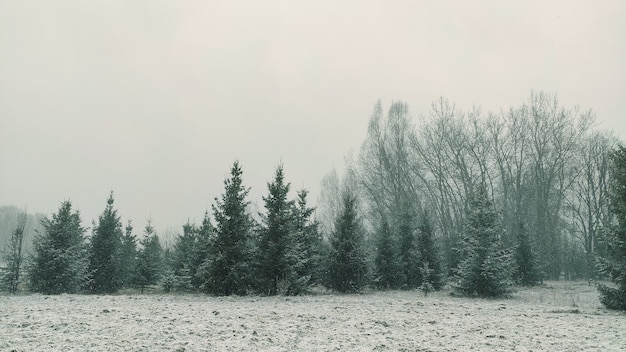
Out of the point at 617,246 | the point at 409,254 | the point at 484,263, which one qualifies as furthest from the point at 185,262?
the point at 617,246

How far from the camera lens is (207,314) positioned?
9.80 metres

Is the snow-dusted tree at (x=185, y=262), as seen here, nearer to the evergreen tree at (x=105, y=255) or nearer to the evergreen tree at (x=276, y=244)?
the evergreen tree at (x=105, y=255)

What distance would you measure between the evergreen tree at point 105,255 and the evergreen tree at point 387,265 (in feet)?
48.9

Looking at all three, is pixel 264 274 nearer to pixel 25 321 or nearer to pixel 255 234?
pixel 255 234

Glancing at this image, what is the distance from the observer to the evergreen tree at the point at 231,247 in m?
15.8

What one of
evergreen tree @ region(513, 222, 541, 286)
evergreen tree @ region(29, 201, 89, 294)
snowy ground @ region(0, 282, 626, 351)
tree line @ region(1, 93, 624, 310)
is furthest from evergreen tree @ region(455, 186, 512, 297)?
evergreen tree @ region(29, 201, 89, 294)

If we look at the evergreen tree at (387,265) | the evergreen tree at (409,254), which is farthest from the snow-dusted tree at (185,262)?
the evergreen tree at (409,254)

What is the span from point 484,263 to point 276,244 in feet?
30.4

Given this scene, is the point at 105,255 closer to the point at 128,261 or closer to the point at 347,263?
the point at 128,261

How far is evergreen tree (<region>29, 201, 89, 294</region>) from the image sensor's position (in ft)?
61.0

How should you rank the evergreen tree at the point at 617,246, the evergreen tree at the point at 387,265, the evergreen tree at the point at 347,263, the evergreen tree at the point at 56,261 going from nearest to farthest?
the evergreen tree at the point at 617,246, the evergreen tree at the point at 56,261, the evergreen tree at the point at 347,263, the evergreen tree at the point at 387,265

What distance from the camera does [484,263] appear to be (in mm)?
17844

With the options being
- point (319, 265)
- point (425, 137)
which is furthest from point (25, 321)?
point (425, 137)

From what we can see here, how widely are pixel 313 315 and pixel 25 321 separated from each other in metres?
6.17
